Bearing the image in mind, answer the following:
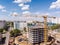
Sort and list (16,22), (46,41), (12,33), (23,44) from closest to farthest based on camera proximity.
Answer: (23,44) → (46,41) → (12,33) → (16,22)

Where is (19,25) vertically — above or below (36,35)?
above

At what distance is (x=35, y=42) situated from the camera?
6031 mm

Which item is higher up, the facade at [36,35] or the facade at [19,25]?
the facade at [19,25]

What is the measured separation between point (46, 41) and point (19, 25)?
5371 millimetres

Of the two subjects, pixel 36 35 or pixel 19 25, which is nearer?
pixel 36 35

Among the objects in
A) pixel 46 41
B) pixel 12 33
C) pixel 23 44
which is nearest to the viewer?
pixel 23 44

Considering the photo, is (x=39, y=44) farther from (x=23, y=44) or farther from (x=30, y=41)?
(x=23, y=44)

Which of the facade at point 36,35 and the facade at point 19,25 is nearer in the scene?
the facade at point 36,35

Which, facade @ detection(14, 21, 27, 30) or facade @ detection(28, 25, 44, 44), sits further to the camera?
facade @ detection(14, 21, 27, 30)

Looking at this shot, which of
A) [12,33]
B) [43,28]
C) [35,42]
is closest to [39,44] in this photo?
[35,42]

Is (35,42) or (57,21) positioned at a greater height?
(57,21)

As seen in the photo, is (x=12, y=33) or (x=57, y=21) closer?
(x=12, y=33)

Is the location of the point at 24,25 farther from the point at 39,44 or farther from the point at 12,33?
the point at 39,44

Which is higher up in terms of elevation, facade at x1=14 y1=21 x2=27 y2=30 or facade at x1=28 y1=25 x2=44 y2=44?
facade at x1=14 y1=21 x2=27 y2=30
